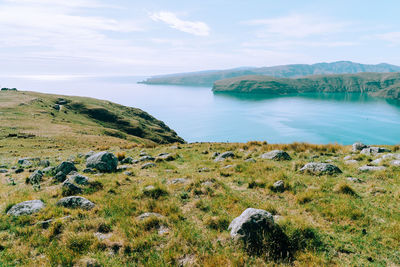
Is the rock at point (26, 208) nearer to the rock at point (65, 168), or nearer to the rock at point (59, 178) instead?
the rock at point (59, 178)

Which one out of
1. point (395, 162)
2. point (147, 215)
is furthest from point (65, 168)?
point (395, 162)

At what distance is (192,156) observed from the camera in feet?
66.0

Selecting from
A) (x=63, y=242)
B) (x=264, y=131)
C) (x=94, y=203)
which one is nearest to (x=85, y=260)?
(x=63, y=242)

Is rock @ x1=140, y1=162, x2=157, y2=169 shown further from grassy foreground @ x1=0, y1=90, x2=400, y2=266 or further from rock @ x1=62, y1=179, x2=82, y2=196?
rock @ x1=62, y1=179, x2=82, y2=196

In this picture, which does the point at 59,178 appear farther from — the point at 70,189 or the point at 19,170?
the point at 19,170

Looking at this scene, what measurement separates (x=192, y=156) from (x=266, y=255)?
1480 cm

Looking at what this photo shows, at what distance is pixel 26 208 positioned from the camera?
8453 mm

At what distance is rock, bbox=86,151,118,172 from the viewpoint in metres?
15.0

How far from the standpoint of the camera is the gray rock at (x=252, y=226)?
6094mm

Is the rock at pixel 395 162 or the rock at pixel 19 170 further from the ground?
the rock at pixel 395 162

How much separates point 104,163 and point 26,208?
264 inches

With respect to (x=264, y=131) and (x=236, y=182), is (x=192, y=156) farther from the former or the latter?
(x=264, y=131)

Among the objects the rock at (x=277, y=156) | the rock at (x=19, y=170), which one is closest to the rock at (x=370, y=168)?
the rock at (x=277, y=156)

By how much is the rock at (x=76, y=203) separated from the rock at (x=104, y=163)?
19.8ft
